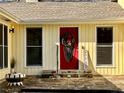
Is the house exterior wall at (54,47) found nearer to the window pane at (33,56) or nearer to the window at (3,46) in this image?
the window pane at (33,56)

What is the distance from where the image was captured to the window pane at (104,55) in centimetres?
1458

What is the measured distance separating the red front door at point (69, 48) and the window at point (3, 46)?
8.94 feet

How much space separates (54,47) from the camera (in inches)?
577

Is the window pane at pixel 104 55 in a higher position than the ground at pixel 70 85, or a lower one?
higher

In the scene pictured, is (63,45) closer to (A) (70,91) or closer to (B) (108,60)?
(B) (108,60)

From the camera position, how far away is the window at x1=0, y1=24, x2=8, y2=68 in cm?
1248

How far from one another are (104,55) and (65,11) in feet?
A: 9.90

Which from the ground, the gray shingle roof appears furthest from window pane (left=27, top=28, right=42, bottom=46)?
the ground

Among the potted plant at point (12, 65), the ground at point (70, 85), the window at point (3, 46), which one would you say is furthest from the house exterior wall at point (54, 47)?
the ground at point (70, 85)

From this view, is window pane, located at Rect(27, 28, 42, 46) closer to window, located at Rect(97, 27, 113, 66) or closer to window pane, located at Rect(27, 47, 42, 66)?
window pane, located at Rect(27, 47, 42, 66)

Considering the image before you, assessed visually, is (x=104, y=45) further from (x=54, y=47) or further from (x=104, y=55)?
(x=54, y=47)

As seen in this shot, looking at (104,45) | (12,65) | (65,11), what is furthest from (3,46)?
(104,45)

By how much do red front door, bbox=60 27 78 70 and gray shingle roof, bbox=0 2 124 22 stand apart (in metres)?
0.73

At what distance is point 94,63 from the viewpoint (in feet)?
47.7
